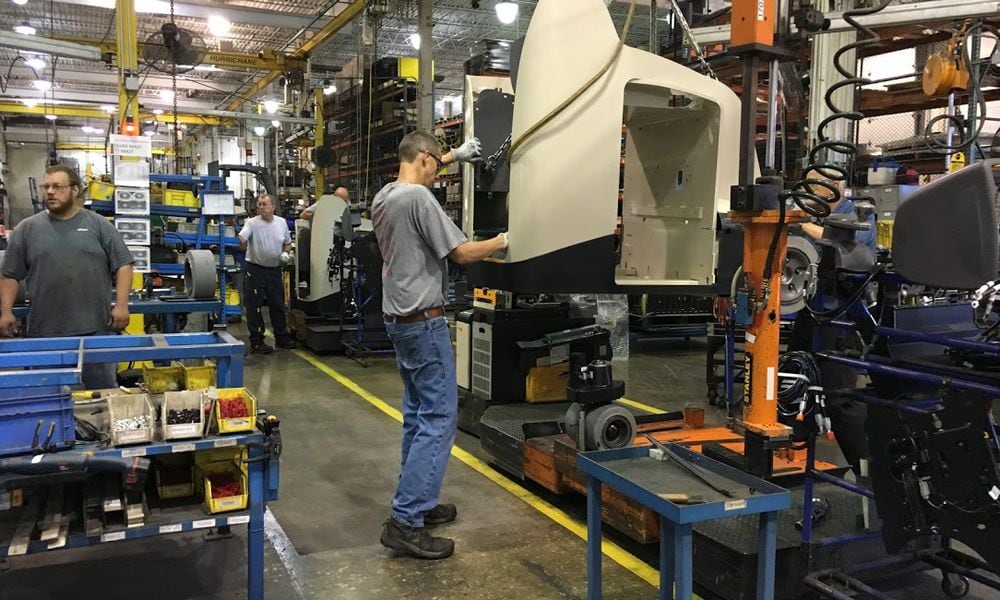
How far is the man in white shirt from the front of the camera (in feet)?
28.5

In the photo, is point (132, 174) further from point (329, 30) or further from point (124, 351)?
point (329, 30)

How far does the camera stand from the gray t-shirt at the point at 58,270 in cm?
387

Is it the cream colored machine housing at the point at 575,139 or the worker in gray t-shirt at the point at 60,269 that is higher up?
the cream colored machine housing at the point at 575,139

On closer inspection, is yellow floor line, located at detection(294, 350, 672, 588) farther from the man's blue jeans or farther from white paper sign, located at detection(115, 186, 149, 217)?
white paper sign, located at detection(115, 186, 149, 217)

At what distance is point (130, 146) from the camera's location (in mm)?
7785

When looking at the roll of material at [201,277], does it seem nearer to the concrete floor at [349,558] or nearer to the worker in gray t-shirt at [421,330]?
the concrete floor at [349,558]

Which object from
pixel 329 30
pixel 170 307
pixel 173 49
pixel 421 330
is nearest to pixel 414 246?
pixel 421 330

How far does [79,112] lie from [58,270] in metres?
23.0

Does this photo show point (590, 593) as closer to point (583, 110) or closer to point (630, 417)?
point (630, 417)

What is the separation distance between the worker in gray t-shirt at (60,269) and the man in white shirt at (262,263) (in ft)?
15.3

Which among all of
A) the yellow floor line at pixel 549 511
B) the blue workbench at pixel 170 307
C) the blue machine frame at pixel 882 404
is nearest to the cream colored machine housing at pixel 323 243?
the yellow floor line at pixel 549 511

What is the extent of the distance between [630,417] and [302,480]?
6.79 ft

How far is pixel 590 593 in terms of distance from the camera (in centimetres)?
262

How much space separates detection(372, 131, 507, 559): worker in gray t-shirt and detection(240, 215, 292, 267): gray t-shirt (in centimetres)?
557
